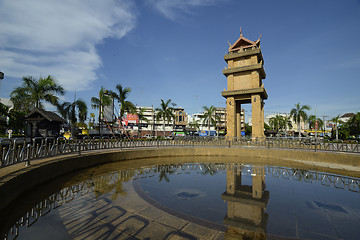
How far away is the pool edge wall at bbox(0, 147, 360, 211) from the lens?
6005 millimetres

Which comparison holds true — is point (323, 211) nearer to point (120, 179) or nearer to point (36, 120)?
point (120, 179)

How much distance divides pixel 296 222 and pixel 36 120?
72.8ft

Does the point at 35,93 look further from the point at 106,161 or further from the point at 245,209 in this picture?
the point at 245,209

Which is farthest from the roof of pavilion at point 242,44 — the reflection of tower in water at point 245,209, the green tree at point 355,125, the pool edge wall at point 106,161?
the green tree at point 355,125

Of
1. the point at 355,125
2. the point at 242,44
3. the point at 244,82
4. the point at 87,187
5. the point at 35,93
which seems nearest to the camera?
the point at 87,187

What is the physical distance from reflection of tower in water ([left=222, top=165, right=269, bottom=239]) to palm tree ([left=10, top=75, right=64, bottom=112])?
26.3 meters

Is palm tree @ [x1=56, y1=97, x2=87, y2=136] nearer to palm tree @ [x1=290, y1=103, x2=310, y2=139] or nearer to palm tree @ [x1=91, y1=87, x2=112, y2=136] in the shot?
palm tree @ [x1=91, y1=87, x2=112, y2=136]

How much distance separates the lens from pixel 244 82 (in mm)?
29203

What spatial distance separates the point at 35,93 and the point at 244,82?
103ft

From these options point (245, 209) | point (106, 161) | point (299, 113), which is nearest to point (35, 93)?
point (106, 161)

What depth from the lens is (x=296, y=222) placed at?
475 cm

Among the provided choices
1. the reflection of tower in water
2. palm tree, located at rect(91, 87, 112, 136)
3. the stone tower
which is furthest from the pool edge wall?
palm tree, located at rect(91, 87, 112, 136)

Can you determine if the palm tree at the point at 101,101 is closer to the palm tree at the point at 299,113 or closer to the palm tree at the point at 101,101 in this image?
the palm tree at the point at 101,101

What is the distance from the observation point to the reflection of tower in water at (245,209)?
13.5ft
